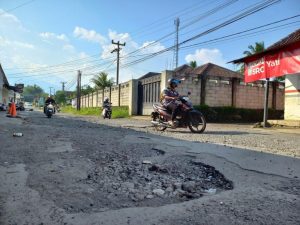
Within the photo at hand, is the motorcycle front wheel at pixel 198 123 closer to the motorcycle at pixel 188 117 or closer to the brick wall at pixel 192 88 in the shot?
the motorcycle at pixel 188 117

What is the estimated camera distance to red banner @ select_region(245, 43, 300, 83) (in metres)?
11.1

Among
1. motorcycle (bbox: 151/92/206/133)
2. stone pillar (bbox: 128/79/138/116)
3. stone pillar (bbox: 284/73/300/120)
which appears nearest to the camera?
motorcycle (bbox: 151/92/206/133)

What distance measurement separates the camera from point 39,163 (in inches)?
155

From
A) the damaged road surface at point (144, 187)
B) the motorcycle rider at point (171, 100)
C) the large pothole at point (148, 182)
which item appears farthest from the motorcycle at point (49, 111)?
the large pothole at point (148, 182)

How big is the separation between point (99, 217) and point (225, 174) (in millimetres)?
1925

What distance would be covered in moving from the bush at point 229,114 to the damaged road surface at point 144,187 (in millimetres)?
12127

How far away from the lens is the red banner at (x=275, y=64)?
11109mm

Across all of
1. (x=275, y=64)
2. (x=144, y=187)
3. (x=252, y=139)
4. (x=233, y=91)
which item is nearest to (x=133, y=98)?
(x=233, y=91)

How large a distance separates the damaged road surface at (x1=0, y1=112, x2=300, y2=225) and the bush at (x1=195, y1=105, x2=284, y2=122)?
12127 millimetres

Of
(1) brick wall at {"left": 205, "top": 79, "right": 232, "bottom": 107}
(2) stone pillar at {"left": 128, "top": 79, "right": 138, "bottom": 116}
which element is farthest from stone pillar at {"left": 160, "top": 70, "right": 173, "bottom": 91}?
(2) stone pillar at {"left": 128, "top": 79, "right": 138, "bottom": 116}

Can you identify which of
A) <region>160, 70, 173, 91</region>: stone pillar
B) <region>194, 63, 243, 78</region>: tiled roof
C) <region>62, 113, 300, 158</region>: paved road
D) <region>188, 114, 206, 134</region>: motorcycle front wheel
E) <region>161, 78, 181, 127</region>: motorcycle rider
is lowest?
<region>62, 113, 300, 158</region>: paved road

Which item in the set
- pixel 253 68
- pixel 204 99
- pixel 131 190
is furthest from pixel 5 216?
pixel 204 99

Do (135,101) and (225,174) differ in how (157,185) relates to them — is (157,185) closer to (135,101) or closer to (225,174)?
(225,174)

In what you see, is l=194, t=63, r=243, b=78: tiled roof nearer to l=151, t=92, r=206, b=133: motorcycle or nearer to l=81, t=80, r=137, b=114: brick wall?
l=81, t=80, r=137, b=114: brick wall
